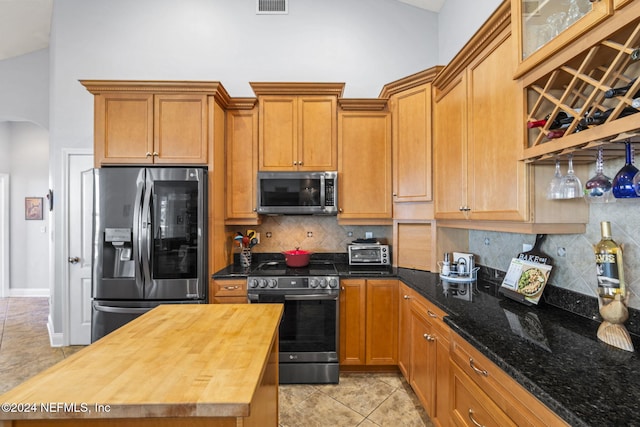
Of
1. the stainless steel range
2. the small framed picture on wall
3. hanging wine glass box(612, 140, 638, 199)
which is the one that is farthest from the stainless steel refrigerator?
the small framed picture on wall

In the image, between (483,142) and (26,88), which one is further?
(26,88)

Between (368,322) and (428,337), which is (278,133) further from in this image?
(428,337)

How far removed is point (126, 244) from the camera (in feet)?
8.41

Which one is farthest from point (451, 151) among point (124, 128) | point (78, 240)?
point (78, 240)

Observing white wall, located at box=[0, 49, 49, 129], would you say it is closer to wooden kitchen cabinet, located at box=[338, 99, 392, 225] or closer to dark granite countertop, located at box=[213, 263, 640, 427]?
wooden kitchen cabinet, located at box=[338, 99, 392, 225]

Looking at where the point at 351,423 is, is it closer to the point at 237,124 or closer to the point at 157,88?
the point at 237,124

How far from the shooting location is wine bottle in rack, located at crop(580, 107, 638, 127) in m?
1.01

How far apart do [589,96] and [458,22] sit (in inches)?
92.5

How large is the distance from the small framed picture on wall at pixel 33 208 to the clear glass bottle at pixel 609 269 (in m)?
7.62

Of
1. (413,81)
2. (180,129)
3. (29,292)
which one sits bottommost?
(29,292)

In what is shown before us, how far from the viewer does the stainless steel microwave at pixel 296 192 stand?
2.96 m

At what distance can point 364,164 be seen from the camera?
3.04m

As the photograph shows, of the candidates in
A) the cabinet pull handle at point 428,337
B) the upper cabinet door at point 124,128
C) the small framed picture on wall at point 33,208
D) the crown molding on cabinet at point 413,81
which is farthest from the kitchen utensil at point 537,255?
the small framed picture on wall at point 33,208

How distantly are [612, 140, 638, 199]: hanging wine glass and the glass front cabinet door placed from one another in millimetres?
469
